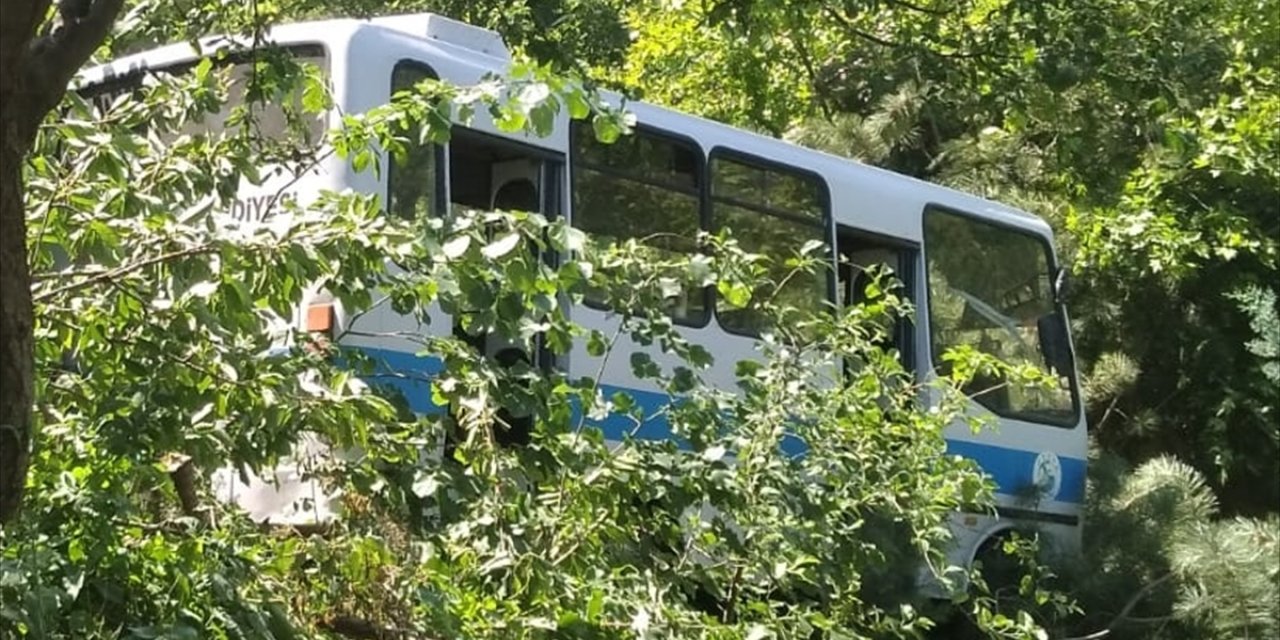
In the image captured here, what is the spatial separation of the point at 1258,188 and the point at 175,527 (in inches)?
419

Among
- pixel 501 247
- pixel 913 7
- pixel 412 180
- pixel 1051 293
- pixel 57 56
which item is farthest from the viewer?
pixel 1051 293

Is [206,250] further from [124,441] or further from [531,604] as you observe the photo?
[531,604]

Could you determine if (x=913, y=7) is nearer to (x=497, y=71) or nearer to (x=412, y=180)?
(x=497, y=71)

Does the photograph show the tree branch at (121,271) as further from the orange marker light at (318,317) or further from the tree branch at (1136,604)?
the tree branch at (1136,604)

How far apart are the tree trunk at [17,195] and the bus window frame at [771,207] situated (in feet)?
17.4

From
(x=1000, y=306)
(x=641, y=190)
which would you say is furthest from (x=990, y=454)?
(x=641, y=190)

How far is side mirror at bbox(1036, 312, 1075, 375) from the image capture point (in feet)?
33.6

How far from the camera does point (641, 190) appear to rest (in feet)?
25.9

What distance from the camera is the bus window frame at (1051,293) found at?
31.1ft

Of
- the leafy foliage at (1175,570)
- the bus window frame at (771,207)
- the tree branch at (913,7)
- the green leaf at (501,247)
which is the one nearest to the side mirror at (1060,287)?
the leafy foliage at (1175,570)

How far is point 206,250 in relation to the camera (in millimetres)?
3582

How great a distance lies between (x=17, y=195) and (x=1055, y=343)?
328 inches

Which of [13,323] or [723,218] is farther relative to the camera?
[723,218]

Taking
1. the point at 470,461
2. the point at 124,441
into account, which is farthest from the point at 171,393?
the point at 470,461
